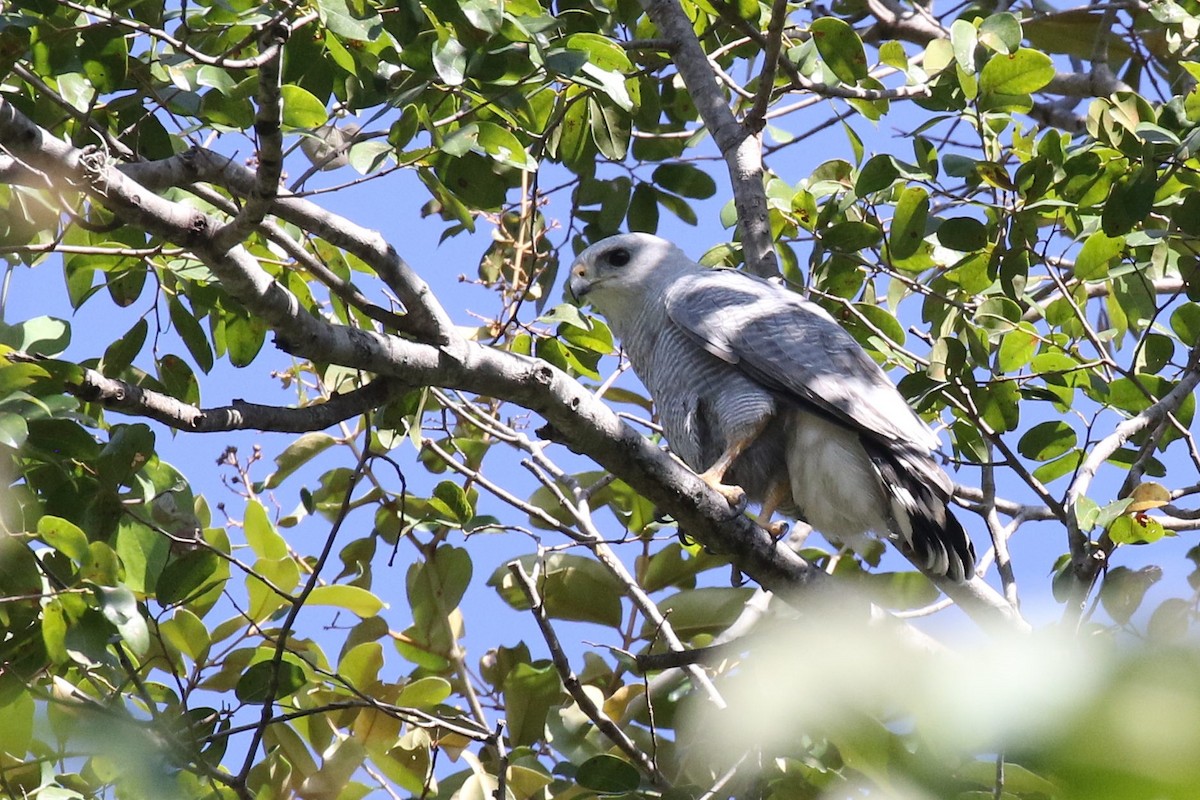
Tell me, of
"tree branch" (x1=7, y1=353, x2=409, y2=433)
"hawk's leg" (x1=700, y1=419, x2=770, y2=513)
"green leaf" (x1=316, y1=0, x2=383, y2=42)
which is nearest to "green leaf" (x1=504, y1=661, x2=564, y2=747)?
"hawk's leg" (x1=700, y1=419, x2=770, y2=513)

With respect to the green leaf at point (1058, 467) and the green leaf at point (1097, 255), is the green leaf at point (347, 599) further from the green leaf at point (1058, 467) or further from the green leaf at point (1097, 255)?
the green leaf at point (1097, 255)

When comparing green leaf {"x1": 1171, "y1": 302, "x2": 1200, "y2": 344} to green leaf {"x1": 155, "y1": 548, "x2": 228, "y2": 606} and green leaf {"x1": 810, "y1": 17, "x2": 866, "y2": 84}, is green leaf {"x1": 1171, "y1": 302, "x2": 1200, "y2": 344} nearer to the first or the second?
green leaf {"x1": 810, "y1": 17, "x2": 866, "y2": 84}

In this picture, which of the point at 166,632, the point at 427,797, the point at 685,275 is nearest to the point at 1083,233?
the point at 685,275

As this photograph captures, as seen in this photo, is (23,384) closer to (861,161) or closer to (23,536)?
(23,536)

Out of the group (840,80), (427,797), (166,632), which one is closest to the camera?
(166,632)

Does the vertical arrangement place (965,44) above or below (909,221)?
above

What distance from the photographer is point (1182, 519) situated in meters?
3.40

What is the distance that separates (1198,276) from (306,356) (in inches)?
97.4

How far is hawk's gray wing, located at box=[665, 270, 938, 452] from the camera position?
379 centimetres

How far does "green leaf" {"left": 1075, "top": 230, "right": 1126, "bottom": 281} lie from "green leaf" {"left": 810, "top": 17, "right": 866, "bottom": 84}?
824 mm

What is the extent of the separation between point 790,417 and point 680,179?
41.4 inches

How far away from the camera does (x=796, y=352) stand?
4.01 m

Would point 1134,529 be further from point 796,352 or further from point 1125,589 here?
point 796,352

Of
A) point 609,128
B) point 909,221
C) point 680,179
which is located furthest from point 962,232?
point 680,179
